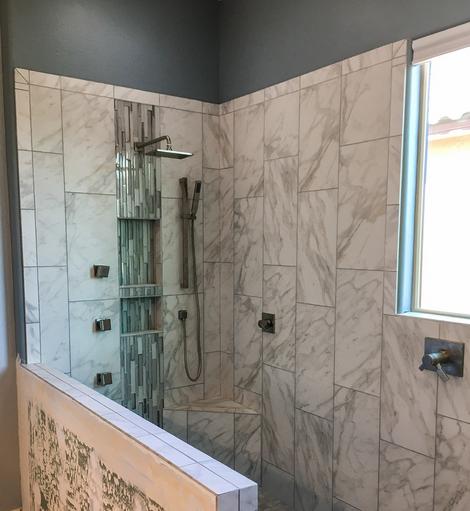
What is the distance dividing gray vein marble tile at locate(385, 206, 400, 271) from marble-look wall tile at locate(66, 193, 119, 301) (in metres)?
1.55

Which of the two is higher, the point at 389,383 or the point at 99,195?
the point at 99,195

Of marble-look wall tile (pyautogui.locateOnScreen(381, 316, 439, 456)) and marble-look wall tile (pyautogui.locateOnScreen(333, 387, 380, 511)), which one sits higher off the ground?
marble-look wall tile (pyautogui.locateOnScreen(381, 316, 439, 456))

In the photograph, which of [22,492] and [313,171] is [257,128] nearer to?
[313,171]

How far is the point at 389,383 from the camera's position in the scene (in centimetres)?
215

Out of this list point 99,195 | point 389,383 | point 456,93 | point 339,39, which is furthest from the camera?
point 99,195

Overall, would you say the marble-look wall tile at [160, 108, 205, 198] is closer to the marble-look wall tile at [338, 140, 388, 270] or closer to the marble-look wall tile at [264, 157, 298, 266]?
the marble-look wall tile at [264, 157, 298, 266]

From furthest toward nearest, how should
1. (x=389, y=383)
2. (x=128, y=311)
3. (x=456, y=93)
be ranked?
(x=128, y=311) < (x=389, y=383) < (x=456, y=93)

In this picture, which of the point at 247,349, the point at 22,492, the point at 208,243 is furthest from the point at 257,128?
the point at 22,492

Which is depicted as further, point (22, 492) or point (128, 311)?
point (128, 311)

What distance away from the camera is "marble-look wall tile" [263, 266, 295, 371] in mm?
2676

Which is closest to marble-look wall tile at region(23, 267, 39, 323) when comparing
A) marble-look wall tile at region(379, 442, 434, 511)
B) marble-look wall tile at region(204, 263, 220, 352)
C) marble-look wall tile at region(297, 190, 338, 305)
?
marble-look wall tile at region(204, 263, 220, 352)

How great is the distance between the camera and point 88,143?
2.66 metres

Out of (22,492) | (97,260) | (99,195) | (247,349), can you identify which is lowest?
(22,492)

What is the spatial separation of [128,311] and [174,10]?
6.26 ft
